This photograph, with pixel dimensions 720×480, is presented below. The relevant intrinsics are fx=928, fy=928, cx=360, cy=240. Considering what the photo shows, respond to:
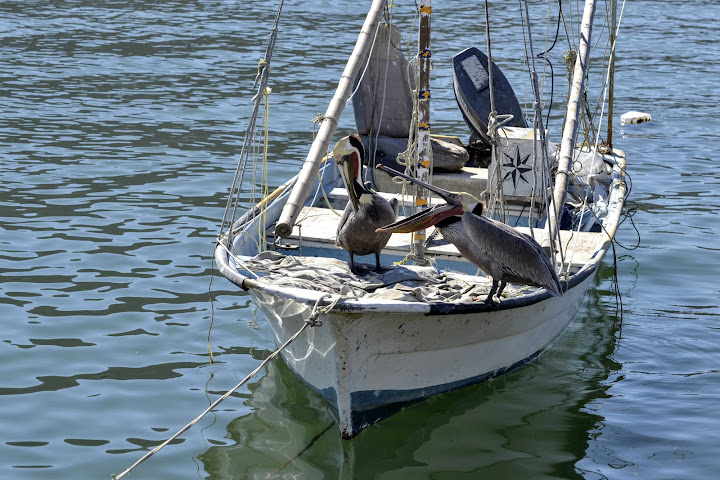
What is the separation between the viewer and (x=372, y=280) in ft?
25.4

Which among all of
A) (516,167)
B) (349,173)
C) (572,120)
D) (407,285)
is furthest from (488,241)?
(516,167)

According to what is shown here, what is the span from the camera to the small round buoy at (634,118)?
1842 cm

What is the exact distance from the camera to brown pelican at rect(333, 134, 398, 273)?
308 inches

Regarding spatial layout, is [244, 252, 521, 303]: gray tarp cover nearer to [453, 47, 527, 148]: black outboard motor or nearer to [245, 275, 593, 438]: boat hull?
[245, 275, 593, 438]: boat hull

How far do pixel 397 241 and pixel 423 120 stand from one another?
133 cm


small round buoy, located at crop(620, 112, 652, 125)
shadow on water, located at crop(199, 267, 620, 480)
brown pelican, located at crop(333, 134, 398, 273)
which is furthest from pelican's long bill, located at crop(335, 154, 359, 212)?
small round buoy, located at crop(620, 112, 652, 125)

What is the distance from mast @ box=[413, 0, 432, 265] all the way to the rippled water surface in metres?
1.44

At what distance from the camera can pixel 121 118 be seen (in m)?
17.3

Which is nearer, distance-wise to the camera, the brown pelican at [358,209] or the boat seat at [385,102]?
the brown pelican at [358,209]

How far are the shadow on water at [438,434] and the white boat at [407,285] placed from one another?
0.81 ft

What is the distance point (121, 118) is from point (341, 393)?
11562mm

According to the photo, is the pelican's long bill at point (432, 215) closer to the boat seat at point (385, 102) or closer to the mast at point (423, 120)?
the mast at point (423, 120)

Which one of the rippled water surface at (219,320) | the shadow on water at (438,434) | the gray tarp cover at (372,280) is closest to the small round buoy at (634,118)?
the rippled water surface at (219,320)

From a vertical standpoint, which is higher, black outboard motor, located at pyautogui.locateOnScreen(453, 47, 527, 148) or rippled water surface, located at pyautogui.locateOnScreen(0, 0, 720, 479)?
black outboard motor, located at pyautogui.locateOnScreen(453, 47, 527, 148)
